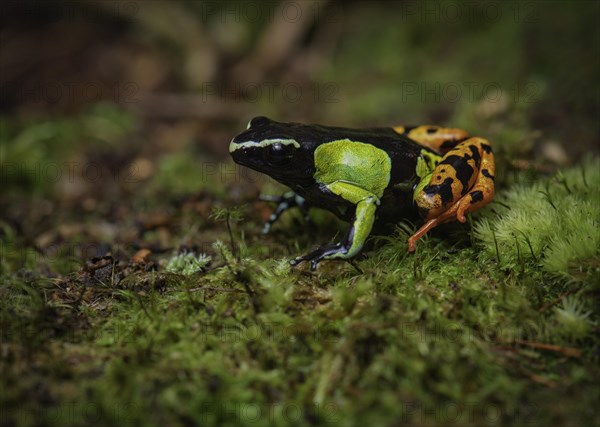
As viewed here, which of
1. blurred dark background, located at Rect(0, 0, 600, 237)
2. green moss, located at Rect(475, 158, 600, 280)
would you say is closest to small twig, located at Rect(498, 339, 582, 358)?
Answer: green moss, located at Rect(475, 158, 600, 280)

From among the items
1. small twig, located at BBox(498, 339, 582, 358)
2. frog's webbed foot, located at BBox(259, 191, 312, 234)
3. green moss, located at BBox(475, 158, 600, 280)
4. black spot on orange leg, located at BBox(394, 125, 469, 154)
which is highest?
black spot on orange leg, located at BBox(394, 125, 469, 154)

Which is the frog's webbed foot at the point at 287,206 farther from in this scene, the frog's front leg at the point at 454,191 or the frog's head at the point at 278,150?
the frog's front leg at the point at 454,191

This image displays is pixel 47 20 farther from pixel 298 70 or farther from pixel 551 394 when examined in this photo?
pixel 551 394

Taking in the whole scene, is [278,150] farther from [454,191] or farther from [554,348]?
[554,348]

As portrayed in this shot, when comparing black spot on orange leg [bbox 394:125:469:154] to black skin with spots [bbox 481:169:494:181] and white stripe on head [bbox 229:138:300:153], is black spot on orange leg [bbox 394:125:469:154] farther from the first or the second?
white stripe on head [bbox 229:138:300:153]

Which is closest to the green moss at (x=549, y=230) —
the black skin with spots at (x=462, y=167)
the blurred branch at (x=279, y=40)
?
the black skin with spots at (x=462, y=167)

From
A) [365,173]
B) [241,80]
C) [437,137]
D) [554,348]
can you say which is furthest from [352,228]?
[241,80]
